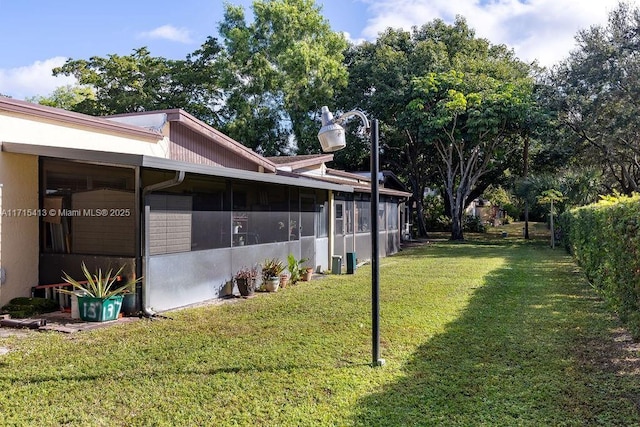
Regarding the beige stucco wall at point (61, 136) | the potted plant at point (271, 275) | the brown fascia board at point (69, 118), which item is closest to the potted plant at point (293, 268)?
the potted plant at point (271, 275)

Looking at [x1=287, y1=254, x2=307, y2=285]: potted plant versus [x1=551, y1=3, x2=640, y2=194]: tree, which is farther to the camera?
[x1=551, y1=3, x2=640, y2=194]: tree

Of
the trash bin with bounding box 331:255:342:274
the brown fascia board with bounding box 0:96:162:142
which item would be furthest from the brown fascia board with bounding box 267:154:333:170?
the brown fascia board with bounding box 0:96:162:142

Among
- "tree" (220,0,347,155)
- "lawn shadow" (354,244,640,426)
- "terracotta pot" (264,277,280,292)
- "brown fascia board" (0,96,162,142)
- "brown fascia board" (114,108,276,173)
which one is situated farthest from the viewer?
"tree" (220,0,347,155)

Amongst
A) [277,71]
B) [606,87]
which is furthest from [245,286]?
[277,71]

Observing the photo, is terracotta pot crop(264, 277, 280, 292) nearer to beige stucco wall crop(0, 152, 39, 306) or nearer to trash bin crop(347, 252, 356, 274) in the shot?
trash bin crop(347, 252, 356, 274)

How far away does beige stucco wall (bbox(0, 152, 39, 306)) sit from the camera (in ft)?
23.6

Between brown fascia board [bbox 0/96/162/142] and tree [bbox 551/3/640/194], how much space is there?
18856 mm

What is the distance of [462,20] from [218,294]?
83.0ft

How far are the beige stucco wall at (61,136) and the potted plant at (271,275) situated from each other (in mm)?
3418

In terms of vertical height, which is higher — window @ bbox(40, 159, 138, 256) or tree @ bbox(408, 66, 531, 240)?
tree @ bbox(408, 66, 531, 240)

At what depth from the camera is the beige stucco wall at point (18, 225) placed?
7.18 m

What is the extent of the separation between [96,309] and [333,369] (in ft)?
12.4

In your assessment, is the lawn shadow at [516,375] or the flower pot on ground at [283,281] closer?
the lawn shadow at [516,375]

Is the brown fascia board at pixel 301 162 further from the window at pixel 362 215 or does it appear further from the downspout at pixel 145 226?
the downspout at pixel 145 226
